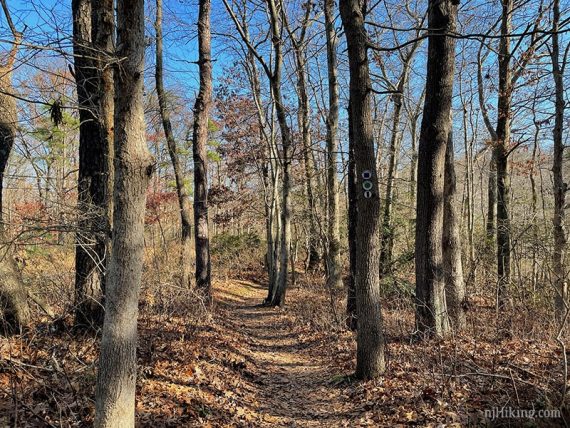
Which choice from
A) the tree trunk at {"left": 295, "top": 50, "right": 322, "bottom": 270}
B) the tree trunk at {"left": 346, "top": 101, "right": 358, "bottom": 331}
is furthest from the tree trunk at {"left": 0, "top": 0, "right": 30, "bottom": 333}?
the tree trunk at {"left": 295, "top": 50, "right": 322, "bottom": 270}

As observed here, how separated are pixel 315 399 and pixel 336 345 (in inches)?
79.5

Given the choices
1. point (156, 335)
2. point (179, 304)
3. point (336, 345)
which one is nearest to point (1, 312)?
point (156, 335)

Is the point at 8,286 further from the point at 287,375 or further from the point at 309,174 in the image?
the point at 309,174

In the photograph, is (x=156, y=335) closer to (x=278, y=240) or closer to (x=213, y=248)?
Answer: (x=278, y=240)

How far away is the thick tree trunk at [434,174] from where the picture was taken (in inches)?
239

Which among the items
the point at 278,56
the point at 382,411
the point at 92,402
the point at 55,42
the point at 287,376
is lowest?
the point at 287,376

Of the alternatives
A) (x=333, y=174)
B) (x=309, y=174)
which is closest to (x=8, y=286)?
(x=333, y=174)

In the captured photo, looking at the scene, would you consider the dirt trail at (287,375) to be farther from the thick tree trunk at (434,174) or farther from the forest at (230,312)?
the thick tree trunk at (434,174)

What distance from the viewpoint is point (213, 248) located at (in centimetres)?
2067

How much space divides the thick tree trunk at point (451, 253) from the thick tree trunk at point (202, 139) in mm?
6116

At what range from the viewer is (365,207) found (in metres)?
5.25

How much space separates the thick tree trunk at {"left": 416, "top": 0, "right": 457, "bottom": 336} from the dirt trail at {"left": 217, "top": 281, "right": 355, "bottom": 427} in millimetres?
1952

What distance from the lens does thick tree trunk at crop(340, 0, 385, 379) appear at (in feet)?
17.0

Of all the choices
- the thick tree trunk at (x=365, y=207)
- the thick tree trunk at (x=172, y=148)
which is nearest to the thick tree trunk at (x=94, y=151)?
the thick tree trunk at (x=365, y=207)
